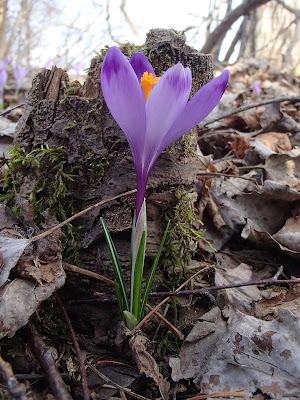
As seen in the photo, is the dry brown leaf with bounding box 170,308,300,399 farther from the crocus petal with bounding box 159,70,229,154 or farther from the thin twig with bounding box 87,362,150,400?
the crocus petal with bounding box 159,70,229,154

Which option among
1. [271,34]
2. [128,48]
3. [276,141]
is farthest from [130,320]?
[271,34]

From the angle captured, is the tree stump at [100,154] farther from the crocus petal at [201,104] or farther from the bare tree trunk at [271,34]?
the bare tree trunk at [271,34]

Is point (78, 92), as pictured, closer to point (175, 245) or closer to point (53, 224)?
point (53, 224)

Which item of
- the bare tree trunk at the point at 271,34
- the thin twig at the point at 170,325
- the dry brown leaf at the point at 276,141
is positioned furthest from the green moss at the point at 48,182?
the bare tree trunk at the point at 271,34

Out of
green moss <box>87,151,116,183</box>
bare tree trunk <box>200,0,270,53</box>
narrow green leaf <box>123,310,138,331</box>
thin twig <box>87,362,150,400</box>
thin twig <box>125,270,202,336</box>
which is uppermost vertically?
bare tree trunk <box>200,0,270,53</box>

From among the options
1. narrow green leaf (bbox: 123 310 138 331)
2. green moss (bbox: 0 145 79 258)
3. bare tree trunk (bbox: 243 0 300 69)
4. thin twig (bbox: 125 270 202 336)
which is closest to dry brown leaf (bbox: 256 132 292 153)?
thin twig (bbox: 125 270 202 336)

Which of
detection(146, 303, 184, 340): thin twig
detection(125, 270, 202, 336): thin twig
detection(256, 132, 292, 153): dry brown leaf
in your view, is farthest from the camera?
detection(256, 132, 292, 153): dry brown leaf

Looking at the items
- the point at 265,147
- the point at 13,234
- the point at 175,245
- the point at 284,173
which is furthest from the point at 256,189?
the point at 13,234
